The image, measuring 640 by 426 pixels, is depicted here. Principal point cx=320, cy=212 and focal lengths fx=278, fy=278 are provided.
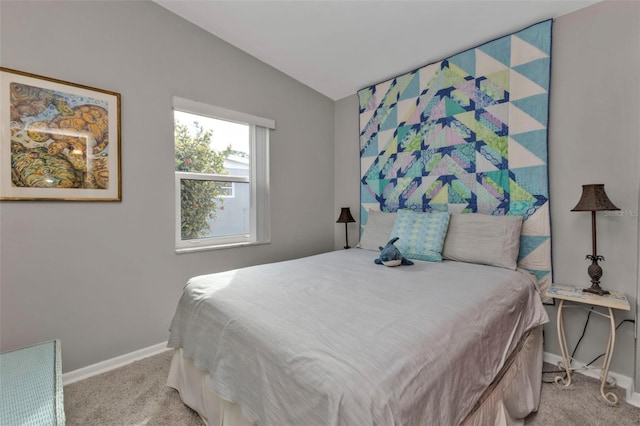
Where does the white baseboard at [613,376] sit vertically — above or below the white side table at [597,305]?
below

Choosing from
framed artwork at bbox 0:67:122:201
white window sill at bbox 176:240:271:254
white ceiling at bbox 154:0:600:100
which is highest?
white ceiling at bbox 154:0:600:100

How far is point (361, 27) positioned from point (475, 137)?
52.4 inches

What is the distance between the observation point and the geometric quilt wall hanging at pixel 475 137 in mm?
2098

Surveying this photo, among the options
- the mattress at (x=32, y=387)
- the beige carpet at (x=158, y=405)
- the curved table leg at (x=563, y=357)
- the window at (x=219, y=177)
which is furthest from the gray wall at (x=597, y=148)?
the mattress at (x=32, y=387)

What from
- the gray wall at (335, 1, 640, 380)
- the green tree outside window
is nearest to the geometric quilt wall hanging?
the gray wall at (335, 1, 640, 380)

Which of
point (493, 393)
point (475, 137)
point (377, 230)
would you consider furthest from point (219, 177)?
point (493, 393)

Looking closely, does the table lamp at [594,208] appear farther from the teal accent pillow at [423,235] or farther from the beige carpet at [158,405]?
the teal accent pillow at [423,235]

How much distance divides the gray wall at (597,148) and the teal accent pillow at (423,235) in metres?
0.78

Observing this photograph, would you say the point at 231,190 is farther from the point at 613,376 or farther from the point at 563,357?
the point at 613,376

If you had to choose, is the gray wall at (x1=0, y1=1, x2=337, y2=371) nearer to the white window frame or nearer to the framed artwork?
the framed artwork

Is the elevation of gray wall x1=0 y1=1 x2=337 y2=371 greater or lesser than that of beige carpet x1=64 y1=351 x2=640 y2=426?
greater

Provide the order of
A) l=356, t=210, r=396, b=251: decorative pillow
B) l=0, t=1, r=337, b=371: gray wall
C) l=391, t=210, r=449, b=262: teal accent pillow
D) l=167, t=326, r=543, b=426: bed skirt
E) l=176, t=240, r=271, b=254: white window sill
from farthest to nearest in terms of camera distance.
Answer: l=356, t=210, r=396, b=251: decorative pillow
l=176, t=240, r=271, b=254: white window sill
l=391, t=210, r=449, b=262: teal accent pillow
l=0, t=1, r=337, b=371: gray wall
l=167, t=326, r=543, b=426: bed skirt

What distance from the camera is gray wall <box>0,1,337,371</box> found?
5.74 feet

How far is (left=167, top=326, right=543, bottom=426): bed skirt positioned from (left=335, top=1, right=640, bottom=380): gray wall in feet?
1.74
